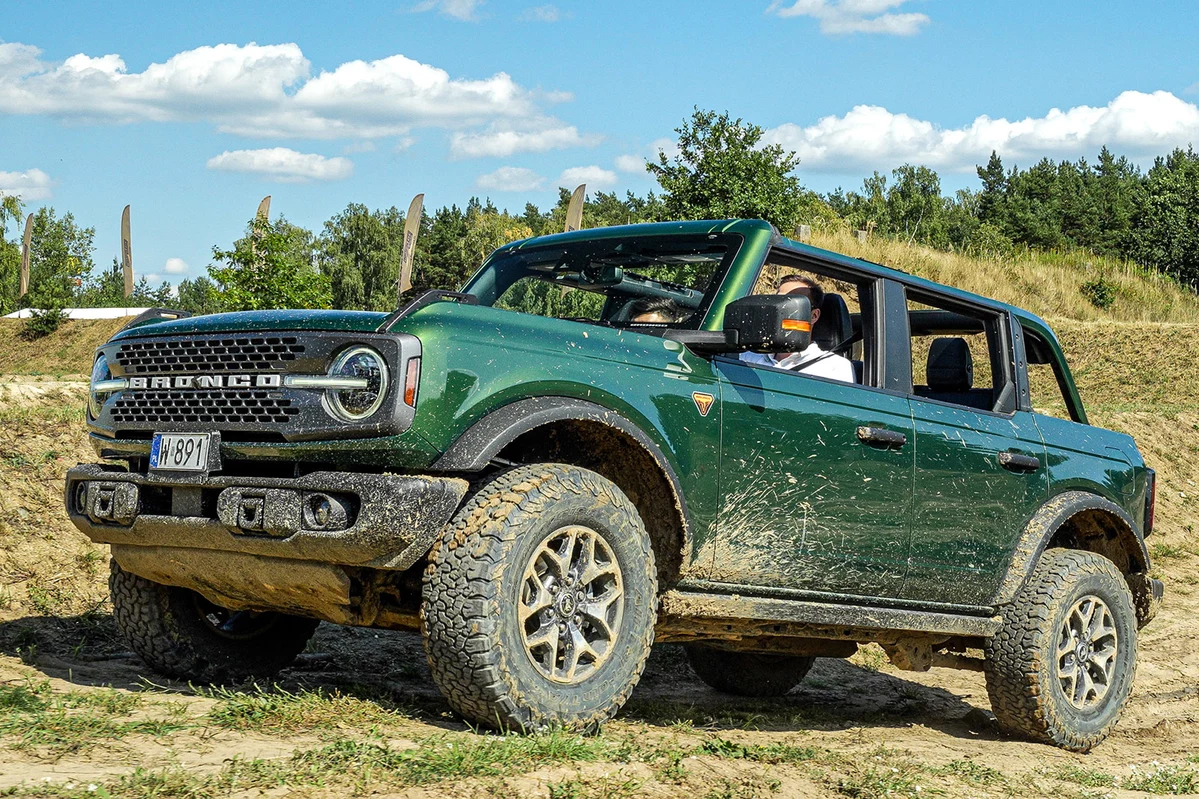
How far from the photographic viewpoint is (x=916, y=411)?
5.52m

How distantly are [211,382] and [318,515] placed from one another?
0.70 metres

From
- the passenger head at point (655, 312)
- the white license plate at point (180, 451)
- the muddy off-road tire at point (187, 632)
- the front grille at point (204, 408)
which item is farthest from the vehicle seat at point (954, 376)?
the white license plate at point (180, 451)

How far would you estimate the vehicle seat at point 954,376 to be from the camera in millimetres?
6352

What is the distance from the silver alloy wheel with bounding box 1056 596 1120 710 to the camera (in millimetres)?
6168

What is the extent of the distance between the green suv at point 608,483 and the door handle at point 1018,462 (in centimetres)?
2

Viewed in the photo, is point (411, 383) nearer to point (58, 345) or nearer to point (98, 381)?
point (98, 381)

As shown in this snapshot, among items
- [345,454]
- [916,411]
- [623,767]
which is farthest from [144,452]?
[916,411]

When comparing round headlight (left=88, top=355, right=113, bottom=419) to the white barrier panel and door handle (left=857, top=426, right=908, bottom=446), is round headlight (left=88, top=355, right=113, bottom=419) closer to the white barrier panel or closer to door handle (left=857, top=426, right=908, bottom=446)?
door handle (left=857, top=426, right=908, bottom=446)

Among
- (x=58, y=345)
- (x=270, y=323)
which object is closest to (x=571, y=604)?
(x=270, y=323)

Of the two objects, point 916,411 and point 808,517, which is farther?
point 916,411

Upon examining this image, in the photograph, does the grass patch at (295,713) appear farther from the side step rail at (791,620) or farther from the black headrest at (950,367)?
the black headrest at (950,367)

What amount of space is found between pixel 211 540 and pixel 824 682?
16.1ft

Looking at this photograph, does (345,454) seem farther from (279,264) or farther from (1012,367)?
(279,264)

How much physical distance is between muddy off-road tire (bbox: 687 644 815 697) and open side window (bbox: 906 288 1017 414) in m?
1.73
